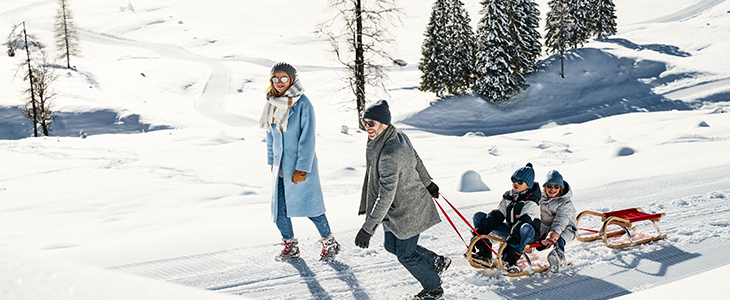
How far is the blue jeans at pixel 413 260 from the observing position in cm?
381

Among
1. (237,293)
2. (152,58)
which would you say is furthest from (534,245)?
(152,58)

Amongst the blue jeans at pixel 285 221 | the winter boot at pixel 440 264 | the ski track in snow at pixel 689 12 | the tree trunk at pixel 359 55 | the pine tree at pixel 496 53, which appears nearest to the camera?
the winter boot at pixel 440 264

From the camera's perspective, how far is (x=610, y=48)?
1518 inches

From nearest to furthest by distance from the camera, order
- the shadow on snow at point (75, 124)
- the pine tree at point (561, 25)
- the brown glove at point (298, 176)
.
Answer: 1. the brown glove at point (298, 176)
2. the shadow on snow at point (75, 124)
3. the pine tree at point (561, 25)

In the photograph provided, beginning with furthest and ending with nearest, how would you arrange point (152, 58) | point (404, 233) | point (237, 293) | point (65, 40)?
point (152, 58) < point (65, 40) < point (237, 293) < point (404, 233)

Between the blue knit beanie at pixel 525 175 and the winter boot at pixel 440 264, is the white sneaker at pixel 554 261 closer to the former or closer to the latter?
the blue knit beanie at pixel 525 175

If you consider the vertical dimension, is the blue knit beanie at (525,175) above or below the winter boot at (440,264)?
above

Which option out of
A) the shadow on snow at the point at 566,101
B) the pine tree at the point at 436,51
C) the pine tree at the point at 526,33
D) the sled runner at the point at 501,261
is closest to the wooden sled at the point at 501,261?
the sled runner at the point at 501,261

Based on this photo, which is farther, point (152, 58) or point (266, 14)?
point (266, 14)

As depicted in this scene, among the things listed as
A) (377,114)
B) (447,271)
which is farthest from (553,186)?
(377,114)

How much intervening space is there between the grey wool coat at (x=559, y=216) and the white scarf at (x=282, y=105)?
260 cm

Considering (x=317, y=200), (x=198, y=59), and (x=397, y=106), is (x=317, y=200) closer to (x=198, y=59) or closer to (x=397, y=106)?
(x=397, y=106)

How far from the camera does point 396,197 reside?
3.73m

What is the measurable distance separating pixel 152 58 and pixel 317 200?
5286 centimetres
